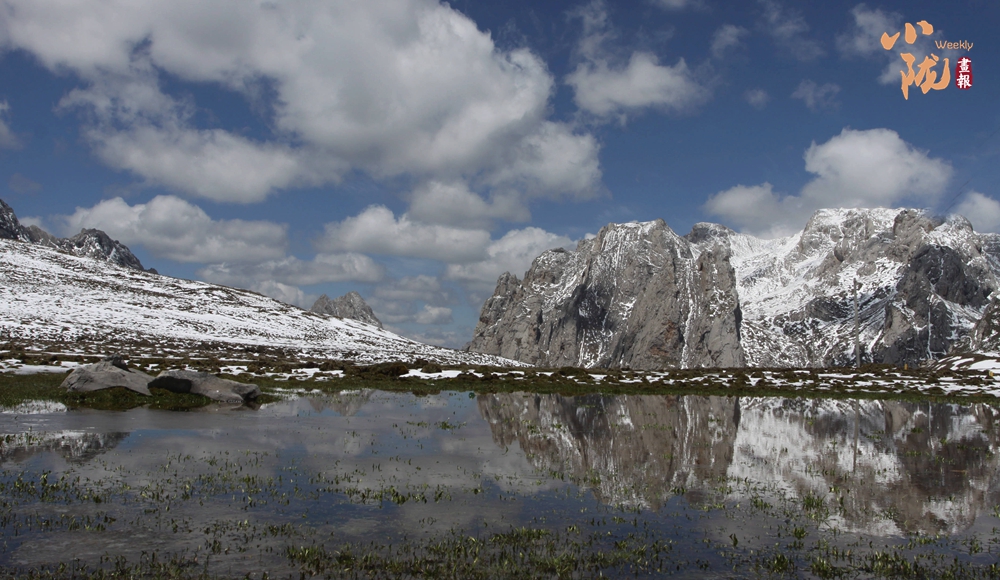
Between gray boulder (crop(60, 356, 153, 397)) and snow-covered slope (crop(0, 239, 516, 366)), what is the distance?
3399 centimetres

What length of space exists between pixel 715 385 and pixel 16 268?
117 metres

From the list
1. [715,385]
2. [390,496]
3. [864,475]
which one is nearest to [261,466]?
[390,496]

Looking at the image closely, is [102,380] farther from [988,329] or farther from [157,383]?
[988,329]

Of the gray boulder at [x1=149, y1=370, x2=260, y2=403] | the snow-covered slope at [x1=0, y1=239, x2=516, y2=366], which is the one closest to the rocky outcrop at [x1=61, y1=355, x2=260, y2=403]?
the gray boulder at [x1=149, y1=370, x2=260, y2=403]

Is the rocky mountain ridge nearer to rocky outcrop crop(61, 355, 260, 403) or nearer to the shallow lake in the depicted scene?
rocky outcrop crop(61, 355, 260, 403)

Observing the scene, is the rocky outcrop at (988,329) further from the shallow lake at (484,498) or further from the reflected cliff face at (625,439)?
the shallow lake at (484,498)

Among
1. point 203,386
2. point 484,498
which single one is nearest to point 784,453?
point 484,498

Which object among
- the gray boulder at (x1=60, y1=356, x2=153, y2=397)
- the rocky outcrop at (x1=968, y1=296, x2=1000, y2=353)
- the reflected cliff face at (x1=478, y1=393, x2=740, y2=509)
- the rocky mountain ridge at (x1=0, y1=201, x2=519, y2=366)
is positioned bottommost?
the gray boulder at (x1=60, y1=356, x2=153, y2=397)

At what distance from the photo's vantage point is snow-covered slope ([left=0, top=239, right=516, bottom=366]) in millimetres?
70938

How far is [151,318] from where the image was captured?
8738 centimetres

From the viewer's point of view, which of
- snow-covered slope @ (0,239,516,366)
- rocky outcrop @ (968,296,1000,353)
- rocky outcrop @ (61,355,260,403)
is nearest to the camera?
rocky outcrop @ (61,355,260,403)

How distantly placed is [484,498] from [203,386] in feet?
77.1

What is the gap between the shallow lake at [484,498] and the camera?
955cm

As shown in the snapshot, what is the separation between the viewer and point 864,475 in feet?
53.6
